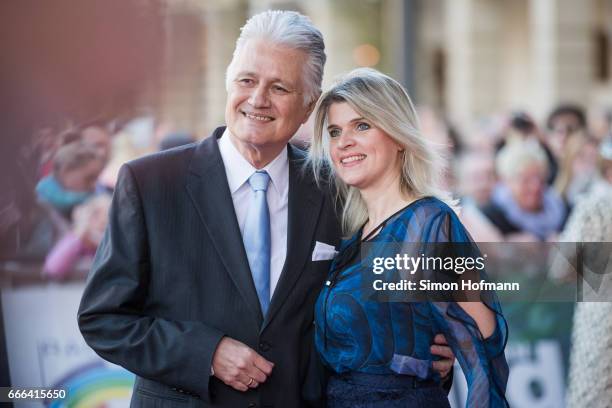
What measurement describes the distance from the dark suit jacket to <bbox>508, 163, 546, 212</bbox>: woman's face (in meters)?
4.21

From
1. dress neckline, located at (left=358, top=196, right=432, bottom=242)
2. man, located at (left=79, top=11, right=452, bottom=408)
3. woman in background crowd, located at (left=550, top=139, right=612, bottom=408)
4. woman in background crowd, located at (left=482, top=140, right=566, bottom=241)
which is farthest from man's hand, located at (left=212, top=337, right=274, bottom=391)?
woman in background crowd, located at (left=482, top=140, right=566, bottom=241)

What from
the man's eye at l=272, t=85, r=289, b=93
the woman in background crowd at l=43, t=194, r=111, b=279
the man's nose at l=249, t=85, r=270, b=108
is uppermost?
the man's eye at l=272, t=85, r=289, b=93

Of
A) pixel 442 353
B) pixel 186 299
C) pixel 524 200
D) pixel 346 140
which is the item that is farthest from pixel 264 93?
pixel 524 200

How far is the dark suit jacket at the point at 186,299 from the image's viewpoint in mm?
3133

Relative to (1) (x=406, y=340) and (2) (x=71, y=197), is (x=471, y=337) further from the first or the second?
(2) (x=71, y=197)

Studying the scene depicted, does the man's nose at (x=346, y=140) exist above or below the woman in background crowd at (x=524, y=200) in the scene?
below

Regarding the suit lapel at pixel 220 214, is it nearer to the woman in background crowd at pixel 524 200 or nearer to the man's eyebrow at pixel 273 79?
the man's eyebrow at pixel 273 79

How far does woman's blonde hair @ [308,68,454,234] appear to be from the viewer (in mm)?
3227

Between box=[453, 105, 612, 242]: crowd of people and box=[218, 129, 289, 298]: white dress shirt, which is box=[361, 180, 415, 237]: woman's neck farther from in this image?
box=[453, 105, 612, 242]: crowd of people

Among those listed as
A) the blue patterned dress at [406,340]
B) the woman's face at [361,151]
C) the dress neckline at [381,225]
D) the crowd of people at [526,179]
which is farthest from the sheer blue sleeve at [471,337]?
the crowd of people at [526,179]

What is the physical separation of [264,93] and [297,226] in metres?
0.48

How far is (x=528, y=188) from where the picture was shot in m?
7.32

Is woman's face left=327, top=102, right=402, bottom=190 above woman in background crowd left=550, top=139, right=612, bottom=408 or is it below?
above

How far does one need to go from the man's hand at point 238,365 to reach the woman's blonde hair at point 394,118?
61cm
